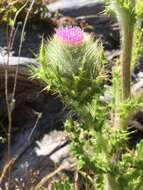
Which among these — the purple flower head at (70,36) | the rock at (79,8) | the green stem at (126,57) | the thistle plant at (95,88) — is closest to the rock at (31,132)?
the thistle plant at (95,88)

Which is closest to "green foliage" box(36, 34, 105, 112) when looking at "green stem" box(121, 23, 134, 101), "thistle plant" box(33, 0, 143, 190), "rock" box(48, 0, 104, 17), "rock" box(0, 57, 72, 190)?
"thistle plant" box(33, 0, 143, 190)

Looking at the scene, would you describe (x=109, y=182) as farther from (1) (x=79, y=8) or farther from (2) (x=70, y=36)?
(1) (x=79, y=8)

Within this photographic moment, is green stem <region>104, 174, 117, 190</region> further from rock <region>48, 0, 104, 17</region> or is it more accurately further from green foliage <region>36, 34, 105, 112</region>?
rock <region>48, 0, 104, 17</region>

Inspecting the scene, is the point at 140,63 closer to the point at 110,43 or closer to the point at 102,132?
the point at 110,43

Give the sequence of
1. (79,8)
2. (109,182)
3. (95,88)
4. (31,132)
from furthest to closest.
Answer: (79,8) → (31,132) → (109,182) → (95,88)

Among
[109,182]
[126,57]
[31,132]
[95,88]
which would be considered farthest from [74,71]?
[31,132]

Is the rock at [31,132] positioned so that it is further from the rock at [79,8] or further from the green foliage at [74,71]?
the rock at [79,8]

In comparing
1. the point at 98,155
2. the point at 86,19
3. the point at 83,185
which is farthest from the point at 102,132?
the point at 86,19

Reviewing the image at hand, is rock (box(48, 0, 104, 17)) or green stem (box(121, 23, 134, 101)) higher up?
green stem (box(121, 23, 134, 101))
